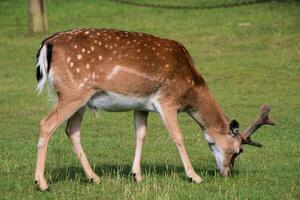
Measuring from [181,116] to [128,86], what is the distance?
20.1 ft

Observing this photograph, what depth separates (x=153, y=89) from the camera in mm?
9875

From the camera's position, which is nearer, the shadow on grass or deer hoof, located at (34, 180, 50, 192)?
deer hoof, located at (34, 180, 50, 192)

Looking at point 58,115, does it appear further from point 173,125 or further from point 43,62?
point 173,125

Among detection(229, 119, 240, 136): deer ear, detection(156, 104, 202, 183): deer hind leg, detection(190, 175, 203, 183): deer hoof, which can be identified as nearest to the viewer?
detection(190, 175, 203, 183): deer hoof

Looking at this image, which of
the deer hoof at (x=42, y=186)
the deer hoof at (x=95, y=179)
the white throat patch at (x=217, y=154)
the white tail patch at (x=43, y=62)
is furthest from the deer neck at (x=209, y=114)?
the deer hoof at (x=42, y=186)

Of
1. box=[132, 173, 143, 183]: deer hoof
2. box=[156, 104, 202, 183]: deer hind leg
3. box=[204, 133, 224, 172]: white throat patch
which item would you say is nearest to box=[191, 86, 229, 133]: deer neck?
box=[204, 133, 224, 172]: white throat patch

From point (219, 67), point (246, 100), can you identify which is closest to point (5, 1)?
point (219, 67)

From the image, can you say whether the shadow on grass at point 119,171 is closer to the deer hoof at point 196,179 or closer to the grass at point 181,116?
the grass at point 181,116

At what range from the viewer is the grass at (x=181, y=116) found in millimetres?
9414

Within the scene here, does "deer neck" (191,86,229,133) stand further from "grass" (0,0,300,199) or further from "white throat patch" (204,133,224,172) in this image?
"grass" (0,0,300,199)

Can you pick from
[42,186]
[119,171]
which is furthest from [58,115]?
[119,171]

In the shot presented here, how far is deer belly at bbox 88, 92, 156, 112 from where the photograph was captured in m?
9.66

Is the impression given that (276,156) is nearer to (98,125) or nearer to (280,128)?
(280,128)

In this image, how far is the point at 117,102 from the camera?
973 cm
